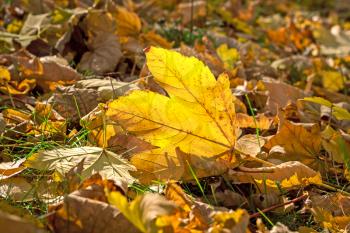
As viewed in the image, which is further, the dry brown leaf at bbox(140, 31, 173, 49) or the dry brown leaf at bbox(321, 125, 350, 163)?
the dry brown leaf at bbox(140, 31, 173, 49)

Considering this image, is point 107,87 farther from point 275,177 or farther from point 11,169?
point 275,177

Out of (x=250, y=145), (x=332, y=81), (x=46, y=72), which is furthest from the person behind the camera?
(x=332, y=81)

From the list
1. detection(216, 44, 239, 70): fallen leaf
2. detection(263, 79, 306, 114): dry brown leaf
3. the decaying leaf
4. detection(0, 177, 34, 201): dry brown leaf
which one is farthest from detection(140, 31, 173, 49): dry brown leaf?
detection(0, 177, 34, 201): dry brown leaf

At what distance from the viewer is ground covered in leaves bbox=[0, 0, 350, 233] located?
119 centimetres

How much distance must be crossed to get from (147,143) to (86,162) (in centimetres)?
20

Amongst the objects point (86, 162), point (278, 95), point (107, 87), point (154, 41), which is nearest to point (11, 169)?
point (86, 162)

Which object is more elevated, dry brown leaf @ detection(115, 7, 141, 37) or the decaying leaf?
the decaying leaf

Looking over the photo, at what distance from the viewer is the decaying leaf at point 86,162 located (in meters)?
1.42

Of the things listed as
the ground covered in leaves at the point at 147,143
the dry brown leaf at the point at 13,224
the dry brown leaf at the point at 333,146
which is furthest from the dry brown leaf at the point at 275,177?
the dry brown leaf at the point at 13,224

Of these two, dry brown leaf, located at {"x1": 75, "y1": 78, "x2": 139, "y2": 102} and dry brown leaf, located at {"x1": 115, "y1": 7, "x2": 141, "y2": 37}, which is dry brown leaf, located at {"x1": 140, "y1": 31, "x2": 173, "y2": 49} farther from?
dry brown leaf, located at {"x1": 75, "y1": 78, "x2": 139, "y2": 102}

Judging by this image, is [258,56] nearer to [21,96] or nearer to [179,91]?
[21,96]

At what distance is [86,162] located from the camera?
1.45 meters

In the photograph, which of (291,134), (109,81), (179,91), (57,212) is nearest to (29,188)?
(57,212)

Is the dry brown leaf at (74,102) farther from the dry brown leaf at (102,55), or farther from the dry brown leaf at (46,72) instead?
the dry brown leaf at (102,55)
